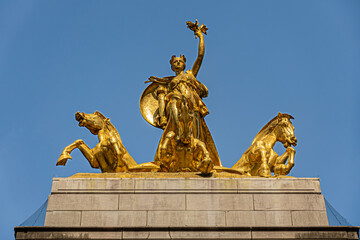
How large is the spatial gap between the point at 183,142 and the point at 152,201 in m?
3.40

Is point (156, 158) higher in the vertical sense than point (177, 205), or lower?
higher

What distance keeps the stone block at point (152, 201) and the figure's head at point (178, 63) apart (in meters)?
6.04

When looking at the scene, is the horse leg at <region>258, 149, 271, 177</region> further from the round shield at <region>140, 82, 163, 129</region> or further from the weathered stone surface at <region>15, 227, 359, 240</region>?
the round shield at <region>140, 82, 163, 129</region>

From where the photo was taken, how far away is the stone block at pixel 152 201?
19.2 m

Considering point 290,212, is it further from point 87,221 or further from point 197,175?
point 87,221

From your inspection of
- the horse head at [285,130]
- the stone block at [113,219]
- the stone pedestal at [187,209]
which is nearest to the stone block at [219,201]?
the stone pedestal at [187,209]

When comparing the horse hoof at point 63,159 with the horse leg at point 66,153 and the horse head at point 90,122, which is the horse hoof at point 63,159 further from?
the horse head at point 90,122

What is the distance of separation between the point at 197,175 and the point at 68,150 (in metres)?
4.50

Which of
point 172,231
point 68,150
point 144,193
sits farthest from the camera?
point 68,150

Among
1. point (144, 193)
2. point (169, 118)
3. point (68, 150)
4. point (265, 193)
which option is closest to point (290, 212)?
point (265, 193)

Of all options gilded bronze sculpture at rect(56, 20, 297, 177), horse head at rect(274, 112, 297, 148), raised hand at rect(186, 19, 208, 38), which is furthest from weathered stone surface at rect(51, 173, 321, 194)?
raised hand at rect(186, 19, 208, 38)

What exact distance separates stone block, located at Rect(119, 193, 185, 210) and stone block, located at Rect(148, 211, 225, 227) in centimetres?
21

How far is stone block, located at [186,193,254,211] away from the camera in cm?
1919

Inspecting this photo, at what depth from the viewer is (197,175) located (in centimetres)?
2042
